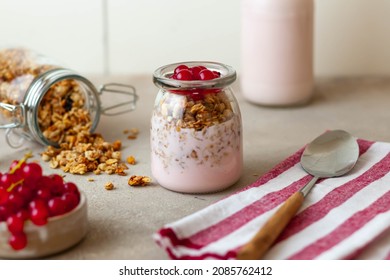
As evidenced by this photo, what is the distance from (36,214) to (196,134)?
256mm

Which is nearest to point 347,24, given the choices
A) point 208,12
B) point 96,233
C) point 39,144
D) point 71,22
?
point 208,12

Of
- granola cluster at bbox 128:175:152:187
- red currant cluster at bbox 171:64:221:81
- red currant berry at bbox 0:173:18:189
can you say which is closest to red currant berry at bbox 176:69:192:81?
red currant cluster at bbox 171:64:221:81

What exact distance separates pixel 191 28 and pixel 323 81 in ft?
0.95

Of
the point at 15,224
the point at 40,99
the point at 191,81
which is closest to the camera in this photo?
the point at 15,224

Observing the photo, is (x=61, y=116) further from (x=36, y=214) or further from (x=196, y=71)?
(x=36, y=214)

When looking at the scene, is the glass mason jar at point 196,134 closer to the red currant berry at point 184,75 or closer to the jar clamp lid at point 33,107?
the red currant berry at point 184,75

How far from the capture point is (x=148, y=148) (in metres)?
1.23

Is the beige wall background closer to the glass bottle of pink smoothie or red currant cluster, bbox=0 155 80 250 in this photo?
the glass bottle of pink smoothie

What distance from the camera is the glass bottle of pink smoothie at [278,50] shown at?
54.4 inches

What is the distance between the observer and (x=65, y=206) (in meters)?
0.87

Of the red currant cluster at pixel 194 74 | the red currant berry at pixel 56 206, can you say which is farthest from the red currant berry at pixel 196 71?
the red currant berry at pixel 56 206

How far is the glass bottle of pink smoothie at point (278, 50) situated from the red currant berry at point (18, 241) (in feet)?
2.24

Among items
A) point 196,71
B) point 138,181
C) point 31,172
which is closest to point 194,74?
point 196,71

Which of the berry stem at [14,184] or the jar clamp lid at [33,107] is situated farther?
the jar clamp lid at [33,107]
